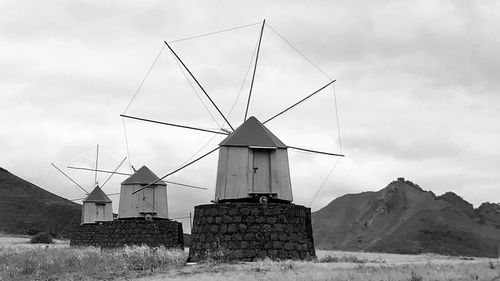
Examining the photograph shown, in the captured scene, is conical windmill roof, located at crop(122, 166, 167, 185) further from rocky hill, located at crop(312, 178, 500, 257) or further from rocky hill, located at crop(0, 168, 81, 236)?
rocky hill, located at crop(0, 168, 81, 236)

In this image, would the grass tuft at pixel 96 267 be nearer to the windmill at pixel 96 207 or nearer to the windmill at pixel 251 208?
the windmill at pixel 251 208

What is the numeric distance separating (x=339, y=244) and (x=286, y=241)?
85.8 feet

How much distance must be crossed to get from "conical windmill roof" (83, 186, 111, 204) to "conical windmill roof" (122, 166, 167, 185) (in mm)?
12341

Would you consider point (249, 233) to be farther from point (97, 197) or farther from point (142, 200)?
point (97, 197)

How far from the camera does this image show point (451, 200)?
1762 inches

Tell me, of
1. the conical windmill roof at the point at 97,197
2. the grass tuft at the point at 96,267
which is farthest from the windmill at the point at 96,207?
the grass tuft at the point at 96,267

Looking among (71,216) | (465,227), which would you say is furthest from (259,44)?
(71,216)

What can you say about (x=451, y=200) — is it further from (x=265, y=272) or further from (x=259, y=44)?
(x=265, y=272)

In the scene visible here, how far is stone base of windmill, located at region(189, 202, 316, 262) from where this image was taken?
2097 cm

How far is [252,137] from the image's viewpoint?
74.0 ft

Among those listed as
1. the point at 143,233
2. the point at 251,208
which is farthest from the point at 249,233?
the point at 143,233

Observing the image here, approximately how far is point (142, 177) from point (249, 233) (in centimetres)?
1683

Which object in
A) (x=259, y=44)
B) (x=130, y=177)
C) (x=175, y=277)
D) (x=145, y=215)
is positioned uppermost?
(x=259, y=44)

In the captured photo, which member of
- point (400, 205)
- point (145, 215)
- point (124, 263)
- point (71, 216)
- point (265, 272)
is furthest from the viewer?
point (71, 216)
